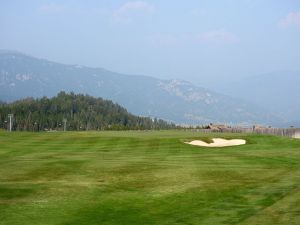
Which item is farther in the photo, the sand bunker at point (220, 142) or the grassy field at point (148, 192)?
the sand bunker at point (220, 142)

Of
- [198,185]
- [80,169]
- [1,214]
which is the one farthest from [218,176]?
[1,214]

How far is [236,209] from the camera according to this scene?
16734 millimetres

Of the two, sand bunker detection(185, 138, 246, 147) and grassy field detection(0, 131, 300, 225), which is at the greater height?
sand bunker detection(185, 138, 246, 147)

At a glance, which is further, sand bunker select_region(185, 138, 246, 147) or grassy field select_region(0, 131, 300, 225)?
sand bunker select_region(185, 138, 246, 147)

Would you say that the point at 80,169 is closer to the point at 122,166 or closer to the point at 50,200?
the point at 122,166

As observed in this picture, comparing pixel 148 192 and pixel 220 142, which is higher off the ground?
pixel 220 142

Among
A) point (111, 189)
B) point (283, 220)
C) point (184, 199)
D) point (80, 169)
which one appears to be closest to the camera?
point (283, 220)

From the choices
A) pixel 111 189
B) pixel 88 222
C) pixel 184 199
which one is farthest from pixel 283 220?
pixel 111 189

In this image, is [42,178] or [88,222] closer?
[88,222]

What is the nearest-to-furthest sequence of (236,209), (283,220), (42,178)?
(283,220) → (236,209) → (42,178)

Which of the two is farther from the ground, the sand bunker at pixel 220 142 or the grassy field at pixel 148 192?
the sand bunker at pixel 220 142

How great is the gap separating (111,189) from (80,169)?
588 cm

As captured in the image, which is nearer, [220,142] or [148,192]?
[148,192]

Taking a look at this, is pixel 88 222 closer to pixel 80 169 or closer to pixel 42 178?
pixel 42 178
